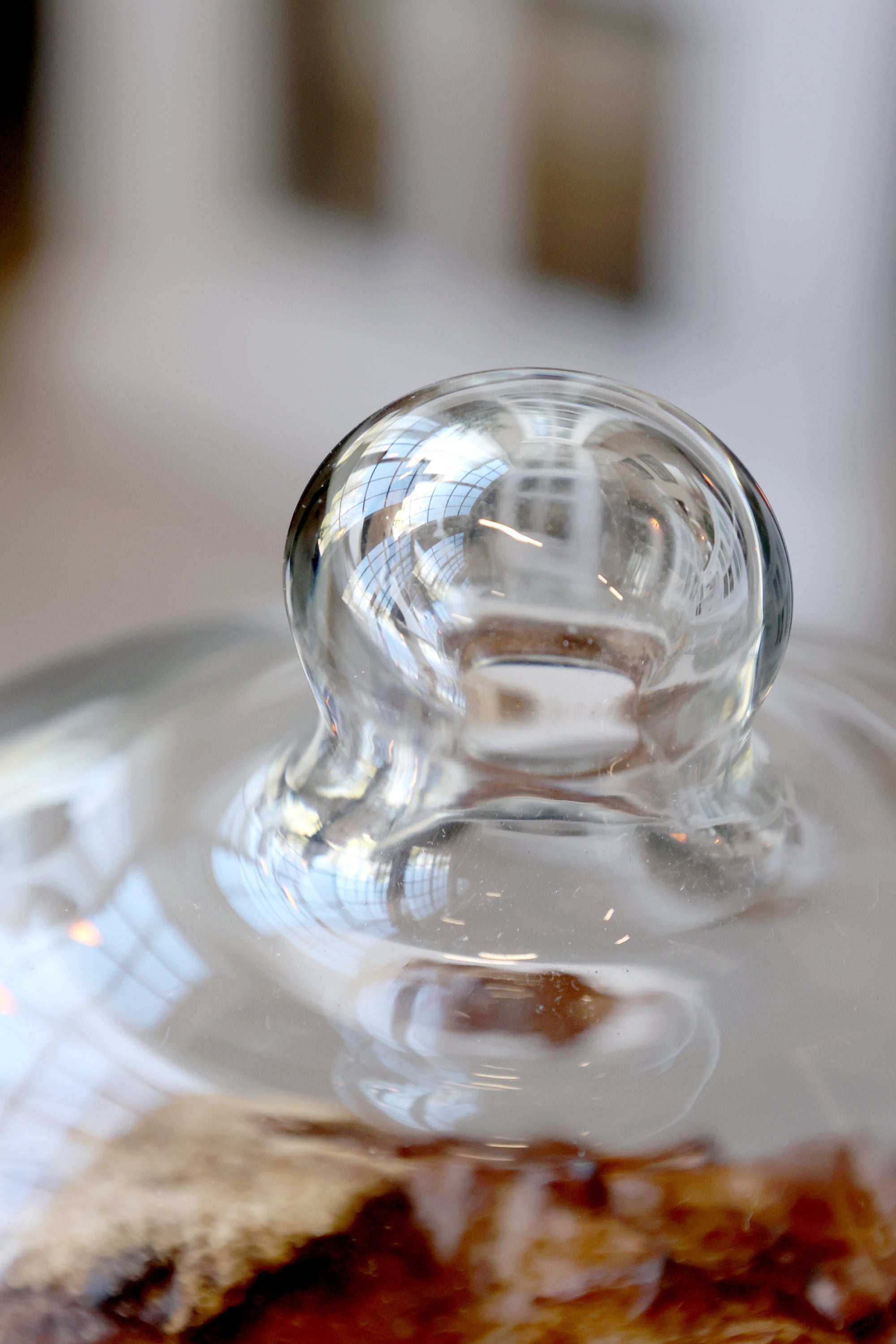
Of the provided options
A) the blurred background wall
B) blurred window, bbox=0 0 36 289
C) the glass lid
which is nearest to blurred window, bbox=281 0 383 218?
the blurred background wall

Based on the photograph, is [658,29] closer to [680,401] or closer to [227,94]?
[680,401]

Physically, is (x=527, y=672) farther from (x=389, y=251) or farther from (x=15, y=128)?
(x=15, y=128)

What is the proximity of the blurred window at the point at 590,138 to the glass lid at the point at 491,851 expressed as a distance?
531mm

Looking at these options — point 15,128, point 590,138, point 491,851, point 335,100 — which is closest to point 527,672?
point 491,851

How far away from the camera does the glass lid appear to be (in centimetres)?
16

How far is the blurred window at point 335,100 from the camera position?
31.0 inches

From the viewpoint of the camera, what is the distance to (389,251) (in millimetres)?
814

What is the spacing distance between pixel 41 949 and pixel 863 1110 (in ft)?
0.33

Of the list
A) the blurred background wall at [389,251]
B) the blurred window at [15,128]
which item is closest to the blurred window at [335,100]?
the blurred background wall at [389,251]

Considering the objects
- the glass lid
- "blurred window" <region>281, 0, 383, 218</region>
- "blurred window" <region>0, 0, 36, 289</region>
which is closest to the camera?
the glass lid

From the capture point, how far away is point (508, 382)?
205 millimetres

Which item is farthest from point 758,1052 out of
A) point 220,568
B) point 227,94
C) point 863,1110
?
point 227,94

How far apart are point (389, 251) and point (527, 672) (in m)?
0.67

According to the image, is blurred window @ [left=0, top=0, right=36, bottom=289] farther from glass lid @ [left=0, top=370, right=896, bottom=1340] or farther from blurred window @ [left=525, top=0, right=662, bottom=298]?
glass lid @ [left=0, top=370, right=896, bottom=1340]
